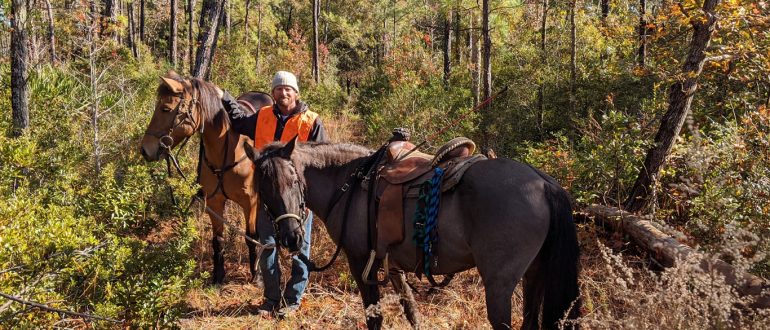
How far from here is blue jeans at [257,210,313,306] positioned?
3.96 meters

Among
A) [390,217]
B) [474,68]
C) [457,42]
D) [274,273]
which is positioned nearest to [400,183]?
[390,217]

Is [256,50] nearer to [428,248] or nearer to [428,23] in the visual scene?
[428,23]

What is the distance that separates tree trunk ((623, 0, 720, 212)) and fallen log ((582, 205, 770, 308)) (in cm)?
28

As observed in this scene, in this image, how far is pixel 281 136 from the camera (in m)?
3.96

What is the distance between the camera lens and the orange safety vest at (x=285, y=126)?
3938 mm

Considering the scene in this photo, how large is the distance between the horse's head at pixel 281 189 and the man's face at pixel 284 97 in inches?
40.8

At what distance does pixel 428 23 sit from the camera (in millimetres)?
27500

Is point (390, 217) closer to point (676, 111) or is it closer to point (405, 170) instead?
point (405, 170)

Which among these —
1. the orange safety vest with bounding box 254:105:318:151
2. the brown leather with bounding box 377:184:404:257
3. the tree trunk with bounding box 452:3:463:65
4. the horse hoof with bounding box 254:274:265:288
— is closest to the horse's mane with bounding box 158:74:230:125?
the orange safety vest with bounding box 254:105:318:151

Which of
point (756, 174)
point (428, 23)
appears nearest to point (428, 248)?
point (756, 174)

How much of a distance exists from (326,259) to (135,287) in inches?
98.6

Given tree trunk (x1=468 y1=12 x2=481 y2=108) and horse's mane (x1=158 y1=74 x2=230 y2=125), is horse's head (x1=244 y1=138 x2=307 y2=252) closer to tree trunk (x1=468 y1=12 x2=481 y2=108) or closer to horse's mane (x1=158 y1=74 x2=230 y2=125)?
horse's mane (x1=158 y1=74 x2=230 y2=125)

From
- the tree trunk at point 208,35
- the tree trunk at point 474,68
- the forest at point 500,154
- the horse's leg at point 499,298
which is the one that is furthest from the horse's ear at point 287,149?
the tree trunk at point 474,68

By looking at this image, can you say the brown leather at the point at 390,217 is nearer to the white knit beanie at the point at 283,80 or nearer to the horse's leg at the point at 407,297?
the horse's leg at the point at 407,297
